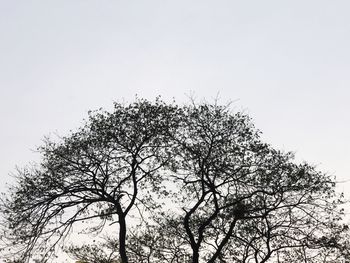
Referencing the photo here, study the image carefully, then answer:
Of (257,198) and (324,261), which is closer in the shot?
(257,198)

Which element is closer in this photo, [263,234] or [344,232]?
[344,232]

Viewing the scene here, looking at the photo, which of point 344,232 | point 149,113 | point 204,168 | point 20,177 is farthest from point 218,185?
point 20,177

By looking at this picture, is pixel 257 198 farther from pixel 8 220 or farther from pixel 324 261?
pixel 8 220

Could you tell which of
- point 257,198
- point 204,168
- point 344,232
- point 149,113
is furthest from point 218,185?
point 344,232

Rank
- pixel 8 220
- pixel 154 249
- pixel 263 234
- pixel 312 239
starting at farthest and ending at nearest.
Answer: pixel 154 249, pixel 263 234, pixel 312 239, pixel 8 220

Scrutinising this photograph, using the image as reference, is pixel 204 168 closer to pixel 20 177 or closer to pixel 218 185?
pixel 218 185

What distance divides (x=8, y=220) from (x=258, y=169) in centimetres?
1316

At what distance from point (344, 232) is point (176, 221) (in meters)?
9.93

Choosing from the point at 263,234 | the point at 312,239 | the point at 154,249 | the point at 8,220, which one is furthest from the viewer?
the point at 154,249

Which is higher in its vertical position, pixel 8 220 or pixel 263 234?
pixel 263 234

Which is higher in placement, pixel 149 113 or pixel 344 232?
pixel 149 113

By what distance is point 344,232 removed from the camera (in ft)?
82.2

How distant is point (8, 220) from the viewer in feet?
73.9

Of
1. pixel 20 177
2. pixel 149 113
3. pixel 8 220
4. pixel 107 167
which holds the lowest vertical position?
pixel 8 220
